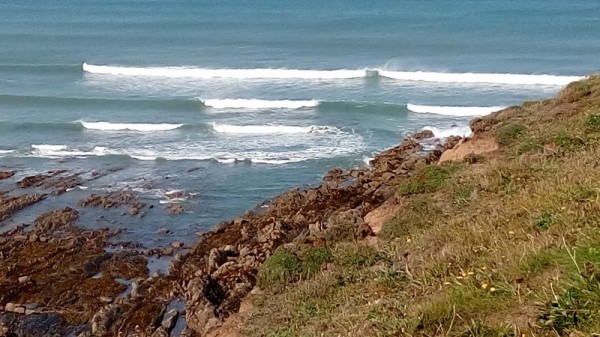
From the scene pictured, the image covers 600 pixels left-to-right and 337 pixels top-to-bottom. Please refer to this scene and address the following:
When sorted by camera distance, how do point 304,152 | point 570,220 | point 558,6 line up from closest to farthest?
1. point 570,220
2. point 304,152
3. point 558,6

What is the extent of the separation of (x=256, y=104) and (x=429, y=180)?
19.1m

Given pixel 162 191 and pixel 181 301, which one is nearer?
pixel 181 301

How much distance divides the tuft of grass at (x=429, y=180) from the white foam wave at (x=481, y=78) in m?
22.1

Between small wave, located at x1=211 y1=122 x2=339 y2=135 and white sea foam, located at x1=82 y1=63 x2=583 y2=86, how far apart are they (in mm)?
9822

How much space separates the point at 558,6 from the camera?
186ft

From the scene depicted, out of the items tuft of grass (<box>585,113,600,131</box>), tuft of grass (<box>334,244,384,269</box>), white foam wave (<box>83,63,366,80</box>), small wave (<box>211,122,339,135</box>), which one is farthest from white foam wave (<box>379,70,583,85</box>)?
tuft of grass (<box>334,244,384,269</box>)

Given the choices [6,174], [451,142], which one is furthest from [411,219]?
[6,174]

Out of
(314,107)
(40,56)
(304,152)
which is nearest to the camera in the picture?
(304,152)

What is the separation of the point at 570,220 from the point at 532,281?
1218 mm

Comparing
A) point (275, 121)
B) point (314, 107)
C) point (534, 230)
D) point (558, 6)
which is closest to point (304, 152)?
point (275, 121)

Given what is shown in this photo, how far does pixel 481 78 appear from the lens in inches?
1371

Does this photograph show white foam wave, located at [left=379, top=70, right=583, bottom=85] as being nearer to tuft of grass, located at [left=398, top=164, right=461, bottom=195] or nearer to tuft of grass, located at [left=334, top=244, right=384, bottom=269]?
tuft of grass, located at [left=398, top=164, right=461, bottom=195]

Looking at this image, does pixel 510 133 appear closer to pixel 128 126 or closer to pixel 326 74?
pixel 128 126

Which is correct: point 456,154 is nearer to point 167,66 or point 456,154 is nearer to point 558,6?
point 167,66
